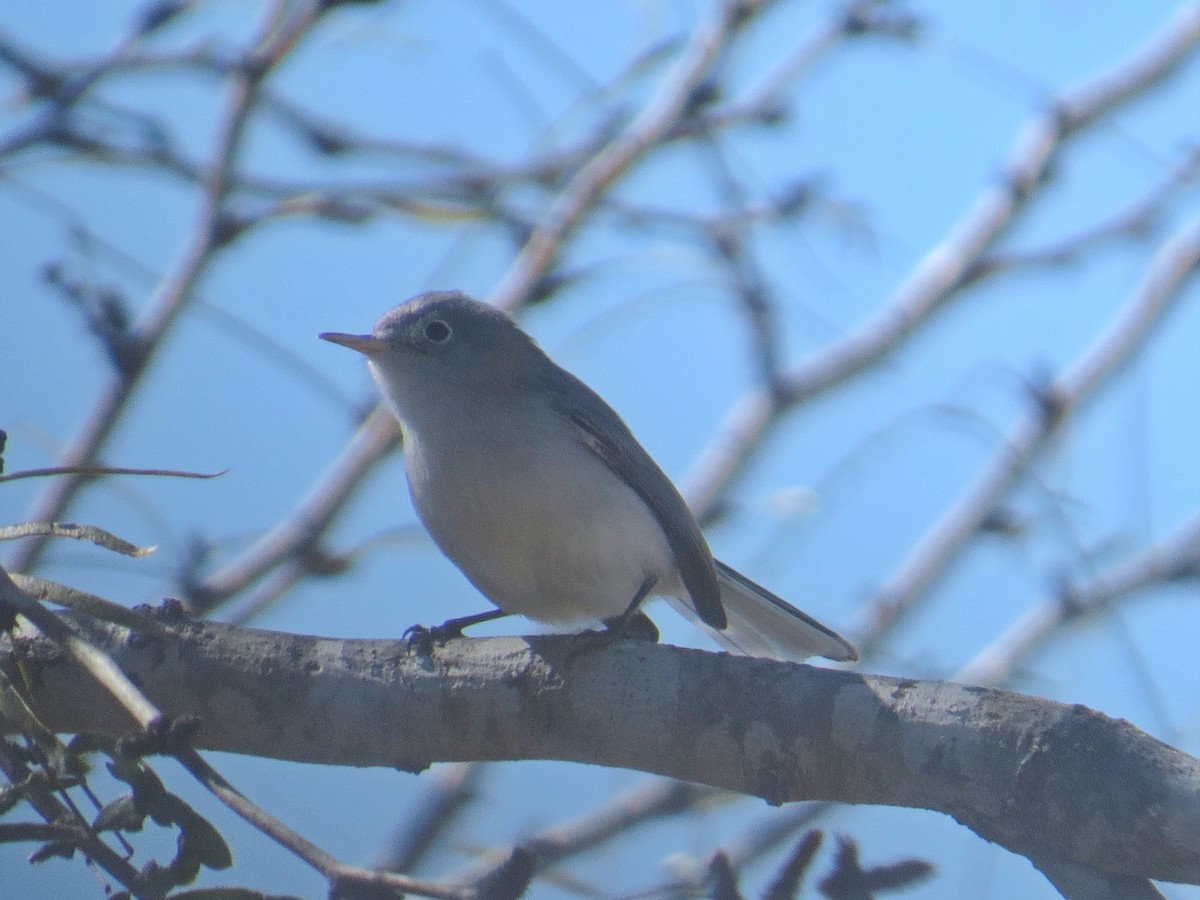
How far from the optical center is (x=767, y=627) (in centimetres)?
331

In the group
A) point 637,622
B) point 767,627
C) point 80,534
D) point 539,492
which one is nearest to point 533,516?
point 539,492

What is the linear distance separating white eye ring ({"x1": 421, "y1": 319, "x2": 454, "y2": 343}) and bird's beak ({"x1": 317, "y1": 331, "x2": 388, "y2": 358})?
13 cm

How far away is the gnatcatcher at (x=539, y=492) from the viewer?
9.49 feet

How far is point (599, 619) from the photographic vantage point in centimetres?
319

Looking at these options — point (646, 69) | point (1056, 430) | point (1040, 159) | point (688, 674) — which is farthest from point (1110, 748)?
point (1040, 159)

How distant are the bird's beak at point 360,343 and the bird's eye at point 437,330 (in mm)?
130

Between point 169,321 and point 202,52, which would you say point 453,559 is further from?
point 202,52

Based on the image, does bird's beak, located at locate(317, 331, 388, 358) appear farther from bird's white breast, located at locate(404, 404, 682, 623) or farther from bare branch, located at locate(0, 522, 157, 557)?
bare branch, located at locate(0, 522, 157, 557)

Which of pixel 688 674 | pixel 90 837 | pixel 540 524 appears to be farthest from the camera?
pixel 540 524

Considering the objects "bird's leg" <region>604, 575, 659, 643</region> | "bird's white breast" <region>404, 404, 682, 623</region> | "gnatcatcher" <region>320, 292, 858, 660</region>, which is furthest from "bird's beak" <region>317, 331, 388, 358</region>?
"bird's leg" <region>604, 575, 659, 643</region>

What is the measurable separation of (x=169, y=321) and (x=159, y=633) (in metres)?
2.09

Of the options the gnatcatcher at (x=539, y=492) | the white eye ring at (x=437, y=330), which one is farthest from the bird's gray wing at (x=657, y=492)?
the white eye ring at (x=437, y=330)

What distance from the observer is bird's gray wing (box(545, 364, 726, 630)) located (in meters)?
3.14

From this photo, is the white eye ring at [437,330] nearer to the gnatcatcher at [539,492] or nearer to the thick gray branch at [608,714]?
the gnatcatcher at [539,492]
